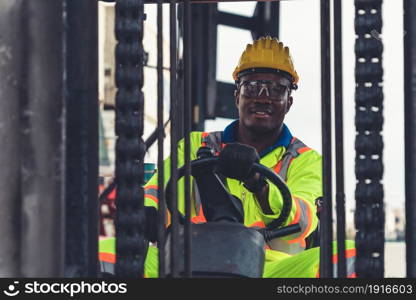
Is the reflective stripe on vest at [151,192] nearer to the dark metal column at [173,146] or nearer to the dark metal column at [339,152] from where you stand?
the dark metal column at [173,146]

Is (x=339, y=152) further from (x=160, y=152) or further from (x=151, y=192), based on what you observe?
(x=151, y=192)

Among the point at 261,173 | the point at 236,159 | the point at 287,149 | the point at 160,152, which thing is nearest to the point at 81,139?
the point at 160,152

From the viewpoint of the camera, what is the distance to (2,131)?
2594mm

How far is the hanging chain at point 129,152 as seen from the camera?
2.55 metres

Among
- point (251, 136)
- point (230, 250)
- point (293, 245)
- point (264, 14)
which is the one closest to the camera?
point (230, 250)

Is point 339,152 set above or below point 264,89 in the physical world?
below

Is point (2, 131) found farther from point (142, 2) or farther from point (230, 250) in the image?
point (230, 250)

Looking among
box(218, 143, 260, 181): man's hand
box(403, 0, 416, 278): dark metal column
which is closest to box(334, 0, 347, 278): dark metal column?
box(403, 0, 416, 278): dark metal column

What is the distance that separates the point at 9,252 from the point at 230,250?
0.78 meters

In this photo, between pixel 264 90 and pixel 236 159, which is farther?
pixel 264 90

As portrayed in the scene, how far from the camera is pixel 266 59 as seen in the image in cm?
406

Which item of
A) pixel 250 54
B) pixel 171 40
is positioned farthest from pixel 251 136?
pixel 171 40

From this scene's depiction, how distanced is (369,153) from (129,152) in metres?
0.71

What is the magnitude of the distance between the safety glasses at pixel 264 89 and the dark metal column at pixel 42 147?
159 centimetres
